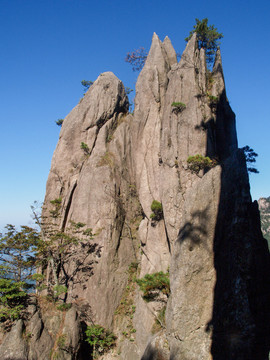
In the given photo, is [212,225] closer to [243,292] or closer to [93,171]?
[243,292]

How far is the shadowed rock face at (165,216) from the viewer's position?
32.9 ft

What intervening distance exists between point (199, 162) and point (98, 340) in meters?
17.6

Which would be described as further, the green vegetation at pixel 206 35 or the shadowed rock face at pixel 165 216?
the green vegetation at pixel 206 35

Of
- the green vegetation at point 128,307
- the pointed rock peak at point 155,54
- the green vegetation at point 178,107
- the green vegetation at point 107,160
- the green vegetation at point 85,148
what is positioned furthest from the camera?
the pointed rock peak at point 155,54

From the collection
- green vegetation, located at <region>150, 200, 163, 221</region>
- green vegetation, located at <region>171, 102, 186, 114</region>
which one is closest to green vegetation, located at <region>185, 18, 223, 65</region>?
green vegetation, located at <region>171, 102, 186, 114</region>

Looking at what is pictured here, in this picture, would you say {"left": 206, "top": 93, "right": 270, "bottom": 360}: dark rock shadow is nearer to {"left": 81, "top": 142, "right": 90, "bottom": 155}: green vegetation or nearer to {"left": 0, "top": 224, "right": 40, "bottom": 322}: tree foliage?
{"left": 0, "top": 224, "right": 40, "bottom": 322}: tree foliage

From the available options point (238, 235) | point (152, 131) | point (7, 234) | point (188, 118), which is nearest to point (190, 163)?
point (188, 118)

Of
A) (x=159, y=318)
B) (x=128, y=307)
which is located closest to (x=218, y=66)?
(x=159, y=318)

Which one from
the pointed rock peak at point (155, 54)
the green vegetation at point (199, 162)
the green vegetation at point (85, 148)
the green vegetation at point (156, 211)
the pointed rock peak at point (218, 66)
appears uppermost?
the pointed rock peak at point (155, 54)

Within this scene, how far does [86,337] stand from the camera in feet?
73.5

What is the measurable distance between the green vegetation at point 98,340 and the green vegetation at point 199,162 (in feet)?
53.9

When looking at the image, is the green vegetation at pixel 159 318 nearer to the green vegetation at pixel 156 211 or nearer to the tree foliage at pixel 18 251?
the green vegetation at pixel 156 211

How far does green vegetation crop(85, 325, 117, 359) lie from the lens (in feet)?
70.9

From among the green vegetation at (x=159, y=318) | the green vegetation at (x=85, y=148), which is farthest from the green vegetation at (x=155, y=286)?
the green vegetation at (x=85, y=148)
